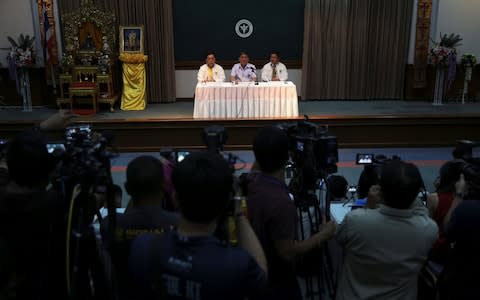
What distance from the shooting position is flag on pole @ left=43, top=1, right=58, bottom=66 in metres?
7.46

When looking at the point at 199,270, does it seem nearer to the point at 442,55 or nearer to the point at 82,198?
the point at 82,198

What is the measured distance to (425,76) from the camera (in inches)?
324

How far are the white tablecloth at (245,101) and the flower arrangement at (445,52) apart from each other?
2711 mm

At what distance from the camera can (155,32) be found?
8055 millimetres

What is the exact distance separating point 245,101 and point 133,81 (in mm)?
2129

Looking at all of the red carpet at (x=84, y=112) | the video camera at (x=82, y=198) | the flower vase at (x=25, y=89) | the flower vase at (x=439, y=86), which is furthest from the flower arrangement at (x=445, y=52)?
the video camera at (x=82, y=198)

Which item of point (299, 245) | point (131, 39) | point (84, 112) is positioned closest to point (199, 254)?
point (299, 245)

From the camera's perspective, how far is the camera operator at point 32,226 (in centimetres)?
166

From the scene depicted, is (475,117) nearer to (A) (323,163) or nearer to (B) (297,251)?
(A) (323,163)

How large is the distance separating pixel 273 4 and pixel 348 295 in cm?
712

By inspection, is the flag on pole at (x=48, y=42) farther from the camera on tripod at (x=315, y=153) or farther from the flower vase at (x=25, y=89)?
the camera on tripod at (x=315, y=153)

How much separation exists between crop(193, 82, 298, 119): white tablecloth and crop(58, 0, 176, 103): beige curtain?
1662 millimetres

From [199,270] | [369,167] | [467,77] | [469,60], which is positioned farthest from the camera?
[467,77]

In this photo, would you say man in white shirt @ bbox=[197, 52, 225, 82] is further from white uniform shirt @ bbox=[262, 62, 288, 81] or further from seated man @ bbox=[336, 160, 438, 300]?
seated man @ bbox=[336, 160, 438, 300]
